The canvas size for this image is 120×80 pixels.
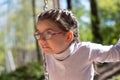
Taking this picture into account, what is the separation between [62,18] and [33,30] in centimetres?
2146

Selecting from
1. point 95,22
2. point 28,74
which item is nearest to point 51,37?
point 28,74

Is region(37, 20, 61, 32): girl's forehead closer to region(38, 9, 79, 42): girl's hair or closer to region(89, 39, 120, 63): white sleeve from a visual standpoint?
region(38, 9, 79, 42): girl's hair

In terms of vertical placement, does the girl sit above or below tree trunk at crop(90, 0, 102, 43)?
above

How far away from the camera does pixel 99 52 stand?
78.5 inches

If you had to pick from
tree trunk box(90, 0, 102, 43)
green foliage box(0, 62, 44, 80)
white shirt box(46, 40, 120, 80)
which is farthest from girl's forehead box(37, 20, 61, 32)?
tree trunk box(90, 0, 102, 43)

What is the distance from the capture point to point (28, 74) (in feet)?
36.5

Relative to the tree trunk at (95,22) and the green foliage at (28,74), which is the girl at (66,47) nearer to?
the green foliage at (28,74)

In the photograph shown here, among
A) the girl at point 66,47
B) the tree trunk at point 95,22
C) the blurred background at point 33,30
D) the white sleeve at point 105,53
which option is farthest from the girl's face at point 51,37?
the tree trunk at point 95,22

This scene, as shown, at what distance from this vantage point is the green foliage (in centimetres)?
1048

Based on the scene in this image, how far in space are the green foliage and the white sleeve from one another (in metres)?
8.09

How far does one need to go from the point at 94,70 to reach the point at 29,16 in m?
24.2

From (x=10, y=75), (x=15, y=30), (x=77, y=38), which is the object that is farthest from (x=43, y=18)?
(x=15, y=30)

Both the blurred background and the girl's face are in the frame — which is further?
the blurred background

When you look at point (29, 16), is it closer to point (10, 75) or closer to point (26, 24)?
point (26, 24)
